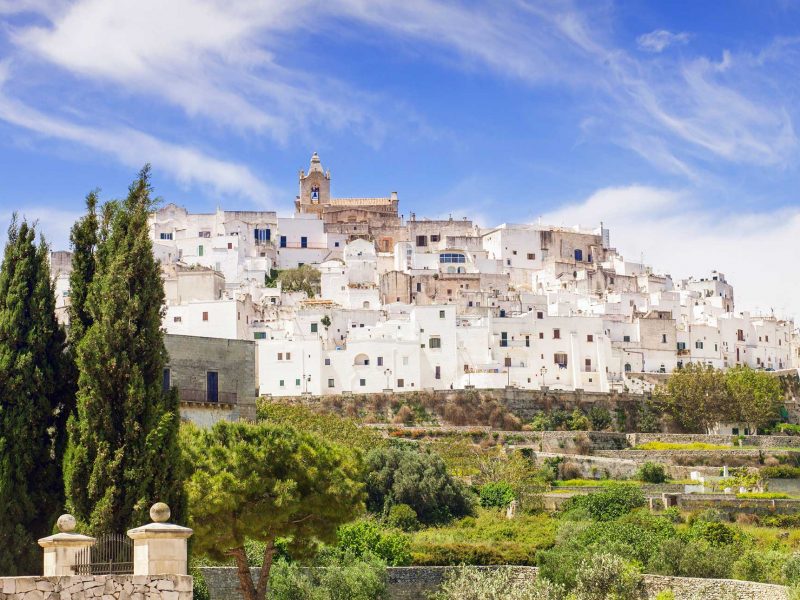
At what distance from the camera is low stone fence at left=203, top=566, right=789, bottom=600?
30.7 metres

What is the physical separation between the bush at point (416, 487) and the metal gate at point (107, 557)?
30.6 m

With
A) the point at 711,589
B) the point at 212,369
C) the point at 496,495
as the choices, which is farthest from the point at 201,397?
the point at 496,495

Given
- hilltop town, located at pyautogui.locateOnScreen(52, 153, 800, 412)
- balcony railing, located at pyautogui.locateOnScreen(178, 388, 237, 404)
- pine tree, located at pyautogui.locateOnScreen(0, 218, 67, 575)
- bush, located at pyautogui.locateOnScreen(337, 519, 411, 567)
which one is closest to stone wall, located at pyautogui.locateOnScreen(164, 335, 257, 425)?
balcony railing, located at pyautogui.locateOnScreen(178, 388, 237, 404)

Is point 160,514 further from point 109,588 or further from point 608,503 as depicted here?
point 608,503

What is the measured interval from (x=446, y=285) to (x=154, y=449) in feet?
227

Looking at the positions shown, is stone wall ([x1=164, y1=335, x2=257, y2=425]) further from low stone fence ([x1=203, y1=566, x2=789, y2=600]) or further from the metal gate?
the metal gate

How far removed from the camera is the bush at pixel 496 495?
5281cm

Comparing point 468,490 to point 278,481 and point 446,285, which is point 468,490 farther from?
point 446,285

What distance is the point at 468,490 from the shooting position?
5372 centimetres

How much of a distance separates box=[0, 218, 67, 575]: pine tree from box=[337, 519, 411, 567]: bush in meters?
15.9

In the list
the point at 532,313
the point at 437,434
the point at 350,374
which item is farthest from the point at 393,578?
the point at 532,313

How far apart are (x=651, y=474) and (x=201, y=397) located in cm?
3073

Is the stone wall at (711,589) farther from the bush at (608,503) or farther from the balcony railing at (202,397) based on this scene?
the bush at (608,503)

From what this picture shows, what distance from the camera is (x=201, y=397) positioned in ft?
120
